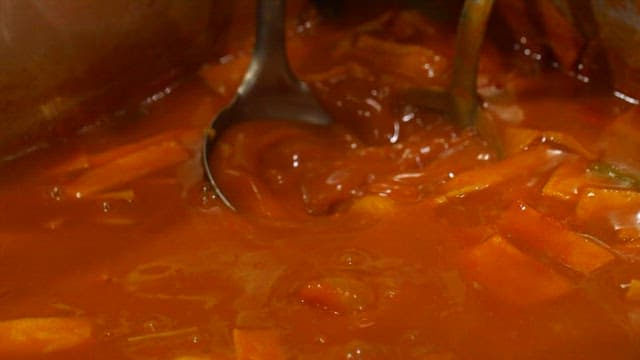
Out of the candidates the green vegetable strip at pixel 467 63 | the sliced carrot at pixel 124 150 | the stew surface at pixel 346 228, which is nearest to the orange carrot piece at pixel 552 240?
the stew surface at pixel 346 228

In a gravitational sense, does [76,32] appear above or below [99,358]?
above

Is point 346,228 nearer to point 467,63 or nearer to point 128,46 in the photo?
point 467,63

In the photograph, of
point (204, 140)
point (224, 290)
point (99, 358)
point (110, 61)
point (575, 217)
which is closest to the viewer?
point (99, 358)

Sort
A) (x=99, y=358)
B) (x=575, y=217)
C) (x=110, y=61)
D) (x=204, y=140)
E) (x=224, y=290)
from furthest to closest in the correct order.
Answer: (x=110, y=61) < (x=204, y=140) < (x=575, y=217) < (x=224, y=290) < (x=99, y=358)

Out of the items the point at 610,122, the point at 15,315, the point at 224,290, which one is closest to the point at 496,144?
the point at 610,122

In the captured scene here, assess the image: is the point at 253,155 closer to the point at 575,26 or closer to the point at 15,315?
the point at 15,315

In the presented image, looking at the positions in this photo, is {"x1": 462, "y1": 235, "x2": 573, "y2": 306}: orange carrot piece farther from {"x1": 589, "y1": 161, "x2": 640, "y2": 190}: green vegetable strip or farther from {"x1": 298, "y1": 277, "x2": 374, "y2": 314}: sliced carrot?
{"x1": 589, "y1": 161, "x2": 640, "y2": 190}: green vegetable strip

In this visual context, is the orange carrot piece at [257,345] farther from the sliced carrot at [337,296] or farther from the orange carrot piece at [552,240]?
the orange carrot piece at [552,240]

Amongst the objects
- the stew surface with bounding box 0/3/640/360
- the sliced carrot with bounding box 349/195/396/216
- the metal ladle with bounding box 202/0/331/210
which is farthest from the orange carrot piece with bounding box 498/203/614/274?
the metal ladle with bounding box 202/0/331/210
